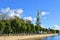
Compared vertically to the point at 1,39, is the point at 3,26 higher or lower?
higher

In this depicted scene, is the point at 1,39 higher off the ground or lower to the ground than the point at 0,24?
lower

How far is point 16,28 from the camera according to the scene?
340ft

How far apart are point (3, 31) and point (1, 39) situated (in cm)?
3450

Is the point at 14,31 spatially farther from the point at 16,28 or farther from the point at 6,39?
the point at 6,39

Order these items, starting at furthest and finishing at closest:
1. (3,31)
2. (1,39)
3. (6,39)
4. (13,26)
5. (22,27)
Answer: (22,27)
(13,26)
(3,31)
(6,39)
(1,39)

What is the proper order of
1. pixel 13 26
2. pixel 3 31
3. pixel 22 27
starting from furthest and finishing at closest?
pixel 22 27 < pixel 13 26 < pixel 3 31

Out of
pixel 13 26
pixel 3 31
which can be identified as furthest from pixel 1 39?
pixel 13 26

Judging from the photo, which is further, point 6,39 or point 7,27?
point 7,27

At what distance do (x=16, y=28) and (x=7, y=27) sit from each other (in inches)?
602

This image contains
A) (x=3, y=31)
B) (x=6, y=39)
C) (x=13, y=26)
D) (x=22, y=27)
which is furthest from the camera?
(x=22, y=27)

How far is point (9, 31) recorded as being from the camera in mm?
89500

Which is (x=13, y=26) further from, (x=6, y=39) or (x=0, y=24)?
(x=6, y=39)

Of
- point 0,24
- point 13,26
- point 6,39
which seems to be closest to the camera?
point 6,39

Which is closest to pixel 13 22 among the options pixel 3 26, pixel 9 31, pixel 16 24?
pixel 16 24
